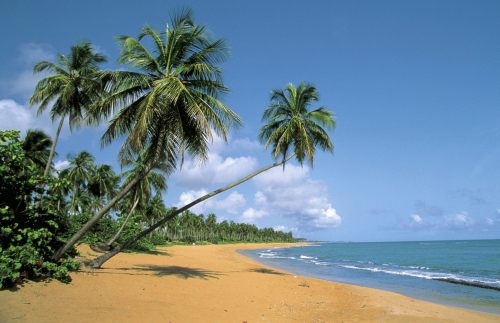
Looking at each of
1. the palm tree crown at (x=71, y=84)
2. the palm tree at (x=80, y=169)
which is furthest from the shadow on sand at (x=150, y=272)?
the palm tree at (x=80, y=169)

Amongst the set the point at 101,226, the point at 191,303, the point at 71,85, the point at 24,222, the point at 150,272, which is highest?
the point at 71,85

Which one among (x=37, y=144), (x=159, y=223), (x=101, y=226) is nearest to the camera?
(x=159, y=223)

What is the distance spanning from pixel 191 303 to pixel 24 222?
482 centimetres

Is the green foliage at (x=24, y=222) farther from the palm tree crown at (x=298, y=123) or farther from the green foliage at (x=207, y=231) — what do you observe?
the green foliage at (x=207, y=231)

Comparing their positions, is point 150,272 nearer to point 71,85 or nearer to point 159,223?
point 159,223

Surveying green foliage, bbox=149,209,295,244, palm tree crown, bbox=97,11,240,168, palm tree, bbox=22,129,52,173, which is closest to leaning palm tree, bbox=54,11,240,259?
palm tree crown, bbox=97,11,240,168

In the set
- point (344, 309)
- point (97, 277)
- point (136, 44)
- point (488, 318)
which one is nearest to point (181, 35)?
point (136, 44)

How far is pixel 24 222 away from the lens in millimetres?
9781

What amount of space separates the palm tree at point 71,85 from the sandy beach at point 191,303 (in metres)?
7.18

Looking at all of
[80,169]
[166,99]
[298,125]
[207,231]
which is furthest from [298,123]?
[207,231]

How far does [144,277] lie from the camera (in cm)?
1243

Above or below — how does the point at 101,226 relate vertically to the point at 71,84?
below

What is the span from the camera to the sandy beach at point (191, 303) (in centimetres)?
738

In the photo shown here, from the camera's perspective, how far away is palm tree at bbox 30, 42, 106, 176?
49.8ft
